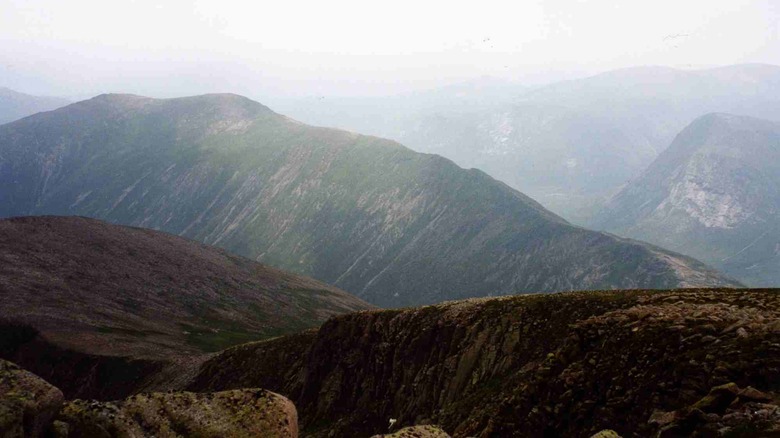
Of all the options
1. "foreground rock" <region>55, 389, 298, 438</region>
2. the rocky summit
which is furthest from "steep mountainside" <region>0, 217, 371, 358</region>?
"foreground rock" <region>55, 389, 298, 438</region>

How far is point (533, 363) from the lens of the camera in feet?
113

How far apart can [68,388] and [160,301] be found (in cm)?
6750

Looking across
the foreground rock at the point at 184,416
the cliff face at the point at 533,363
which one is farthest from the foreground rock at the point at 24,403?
the cliff face at the point at 533,363

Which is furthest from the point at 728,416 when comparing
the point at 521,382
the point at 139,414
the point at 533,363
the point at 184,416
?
the point at 533,363

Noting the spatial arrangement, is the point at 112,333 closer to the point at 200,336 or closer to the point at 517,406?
the point at 200,336

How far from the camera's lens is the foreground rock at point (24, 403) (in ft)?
48.4

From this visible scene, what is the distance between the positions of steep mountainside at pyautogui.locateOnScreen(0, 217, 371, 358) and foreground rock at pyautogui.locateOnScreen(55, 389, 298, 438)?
3575 inches

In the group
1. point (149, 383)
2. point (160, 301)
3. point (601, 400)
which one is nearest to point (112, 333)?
point (149, 383)

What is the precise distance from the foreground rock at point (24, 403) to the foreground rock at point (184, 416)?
1.63 feet

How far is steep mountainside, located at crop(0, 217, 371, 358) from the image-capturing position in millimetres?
112688

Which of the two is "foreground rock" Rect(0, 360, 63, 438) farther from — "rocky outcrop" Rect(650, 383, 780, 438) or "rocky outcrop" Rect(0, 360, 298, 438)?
"rocky outcrop" Rect(650, 383, 780, 438)

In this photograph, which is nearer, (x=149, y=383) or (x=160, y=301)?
(x=149, y=383)

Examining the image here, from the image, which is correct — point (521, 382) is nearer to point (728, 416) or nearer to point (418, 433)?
point (418, 433)

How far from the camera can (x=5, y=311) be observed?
112 m
